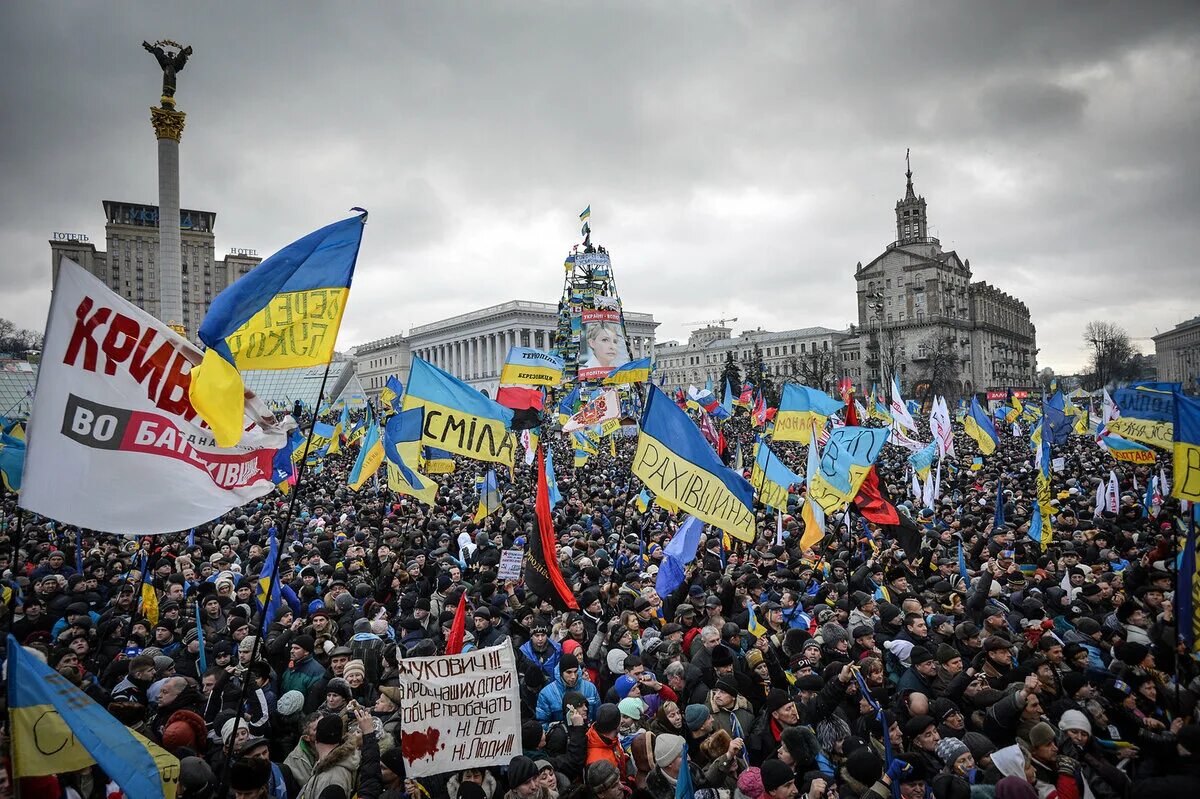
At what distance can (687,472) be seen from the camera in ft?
22.9

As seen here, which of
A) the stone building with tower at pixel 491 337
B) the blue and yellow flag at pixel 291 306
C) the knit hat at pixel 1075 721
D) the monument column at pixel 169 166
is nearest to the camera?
the knit hat at pixel 1075 721

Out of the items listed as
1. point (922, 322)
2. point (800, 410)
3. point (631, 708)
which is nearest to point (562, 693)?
point (631, 708)

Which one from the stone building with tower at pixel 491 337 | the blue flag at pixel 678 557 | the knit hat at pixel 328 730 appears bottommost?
the knit hat at pixel 328 730

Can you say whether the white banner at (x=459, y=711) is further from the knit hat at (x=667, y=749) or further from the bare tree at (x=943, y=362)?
the bare tree at (x=943, y=362)

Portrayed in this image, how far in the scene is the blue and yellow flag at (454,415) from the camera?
27.2ft

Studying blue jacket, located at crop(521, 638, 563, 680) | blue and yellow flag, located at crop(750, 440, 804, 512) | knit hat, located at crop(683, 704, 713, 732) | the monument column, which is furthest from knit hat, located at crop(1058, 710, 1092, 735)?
the monument column

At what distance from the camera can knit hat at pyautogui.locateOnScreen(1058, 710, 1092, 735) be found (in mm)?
4066

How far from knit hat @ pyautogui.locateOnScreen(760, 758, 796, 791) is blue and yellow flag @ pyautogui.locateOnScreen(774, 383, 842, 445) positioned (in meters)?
8.83

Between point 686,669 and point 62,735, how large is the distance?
3718mm

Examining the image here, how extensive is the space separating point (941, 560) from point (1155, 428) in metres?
4.34

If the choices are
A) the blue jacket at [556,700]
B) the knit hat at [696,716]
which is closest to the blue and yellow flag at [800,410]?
the blue jacket at [556,700]

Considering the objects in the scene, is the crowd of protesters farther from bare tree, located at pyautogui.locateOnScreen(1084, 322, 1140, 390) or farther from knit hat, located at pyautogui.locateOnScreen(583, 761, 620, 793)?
bare tree, located at pyautogui.locateOnScreen(1084, 322, 1140, 390)

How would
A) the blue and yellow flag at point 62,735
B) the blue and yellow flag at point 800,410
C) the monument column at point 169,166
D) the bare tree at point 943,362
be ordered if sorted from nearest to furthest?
the blue and yellow flag at point 62,735 < the blue and yellow flag at point 800,410 < the monument column at point 169,166 < the bare tree at point 943,362

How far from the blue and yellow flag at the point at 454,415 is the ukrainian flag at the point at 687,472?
2.25 meters
